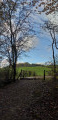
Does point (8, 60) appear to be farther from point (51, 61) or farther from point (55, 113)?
point (55, 113)

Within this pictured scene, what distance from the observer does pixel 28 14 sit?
14.3 metres

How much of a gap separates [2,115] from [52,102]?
2.54 m

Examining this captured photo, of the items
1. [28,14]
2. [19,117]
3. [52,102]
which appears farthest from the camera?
[28,14]

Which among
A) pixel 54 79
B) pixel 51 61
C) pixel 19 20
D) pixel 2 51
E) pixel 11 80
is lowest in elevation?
pixel 11 80

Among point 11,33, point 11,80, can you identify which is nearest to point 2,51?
point 11,33

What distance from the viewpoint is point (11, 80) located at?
14.5 metres

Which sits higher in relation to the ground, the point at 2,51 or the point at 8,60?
the point at 2,51

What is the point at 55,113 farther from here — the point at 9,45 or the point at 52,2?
the point at 9,45

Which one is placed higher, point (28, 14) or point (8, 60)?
point (28, 14)

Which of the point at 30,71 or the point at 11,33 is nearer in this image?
the point at 11,33

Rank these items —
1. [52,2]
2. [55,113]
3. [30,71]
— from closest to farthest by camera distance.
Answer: [55,113], [52,2], [30,71]

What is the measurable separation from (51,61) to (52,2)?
4009 millimetres

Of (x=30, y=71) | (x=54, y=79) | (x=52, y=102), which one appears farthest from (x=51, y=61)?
(x=30, y=71)

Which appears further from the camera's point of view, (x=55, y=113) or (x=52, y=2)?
(x=52, y=2)
